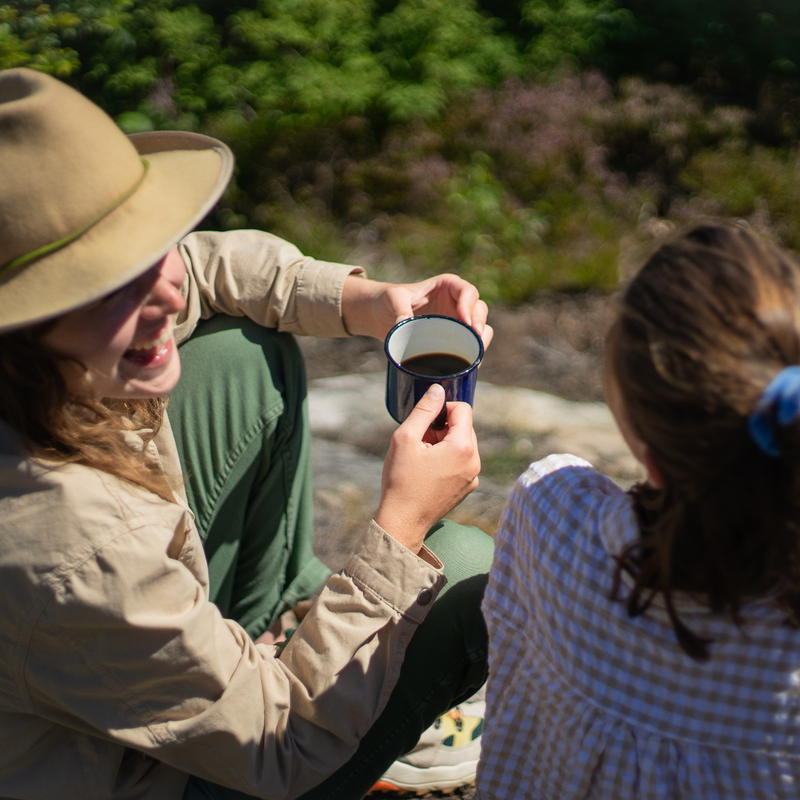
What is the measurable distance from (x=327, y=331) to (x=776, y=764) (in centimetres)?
147

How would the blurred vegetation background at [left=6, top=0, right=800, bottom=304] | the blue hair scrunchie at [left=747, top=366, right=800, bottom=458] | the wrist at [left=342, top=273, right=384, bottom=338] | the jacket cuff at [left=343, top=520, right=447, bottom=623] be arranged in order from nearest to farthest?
the blue hair scrunchie at [left=747, top=366, right=800, bottom=458] < the jacket cuff at [left=343, top=520, right=447, bottom=623] < the wrist at [left=342, top=273, right=384, bottom=338] < the blurred vegetation background at [left=6, top=0, right=800, bottom=304]

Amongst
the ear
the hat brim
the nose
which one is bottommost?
the ear

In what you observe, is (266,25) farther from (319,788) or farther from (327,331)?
(319,788)

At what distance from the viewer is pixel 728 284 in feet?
3.20

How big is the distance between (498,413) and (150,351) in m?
2.09

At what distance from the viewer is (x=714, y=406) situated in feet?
3.09

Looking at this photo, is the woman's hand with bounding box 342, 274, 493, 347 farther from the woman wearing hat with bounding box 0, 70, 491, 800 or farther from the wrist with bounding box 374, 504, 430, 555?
the wrist with bounding box 374, 504, 430, 555

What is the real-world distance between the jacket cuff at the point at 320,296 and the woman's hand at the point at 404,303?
27 millimetres

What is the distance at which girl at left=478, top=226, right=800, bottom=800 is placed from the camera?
96 centimetres

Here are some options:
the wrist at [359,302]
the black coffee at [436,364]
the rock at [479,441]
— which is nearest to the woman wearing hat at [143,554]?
the black coffee at [436,364]

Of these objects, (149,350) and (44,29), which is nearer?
(149,350)

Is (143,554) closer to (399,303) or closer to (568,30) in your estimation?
(399,303)

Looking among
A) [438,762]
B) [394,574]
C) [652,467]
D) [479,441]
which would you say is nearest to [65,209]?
[394,574]

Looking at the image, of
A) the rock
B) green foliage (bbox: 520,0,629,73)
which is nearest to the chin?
the rock
